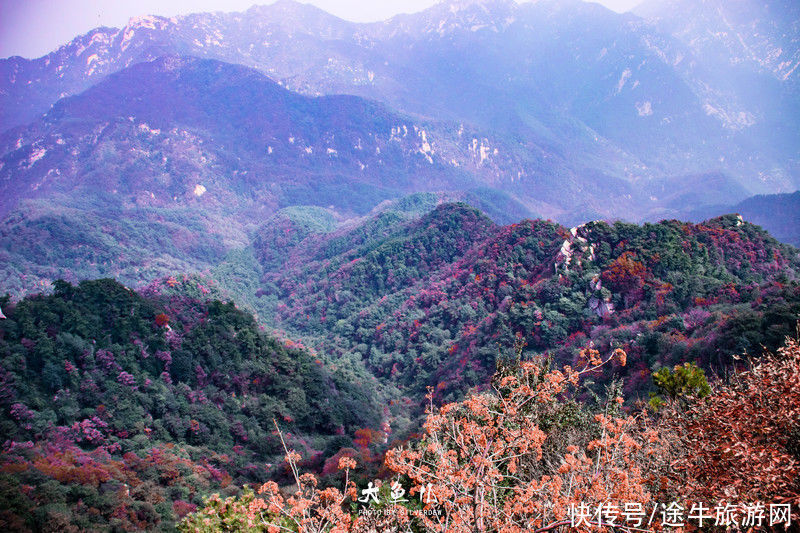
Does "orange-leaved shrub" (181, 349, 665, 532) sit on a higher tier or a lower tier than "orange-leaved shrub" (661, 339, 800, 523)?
lower

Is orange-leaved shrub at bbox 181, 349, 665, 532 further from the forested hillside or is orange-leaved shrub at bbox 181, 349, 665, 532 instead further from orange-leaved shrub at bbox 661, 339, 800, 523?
the forested hillside

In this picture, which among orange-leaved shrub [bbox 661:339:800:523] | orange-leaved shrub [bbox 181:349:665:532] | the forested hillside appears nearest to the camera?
orange-leaved shrub [bbox 661:339:800:523]

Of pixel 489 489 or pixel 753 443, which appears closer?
pixel 753 443

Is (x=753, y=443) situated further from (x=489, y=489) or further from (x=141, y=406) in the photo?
(x=141, y=406)

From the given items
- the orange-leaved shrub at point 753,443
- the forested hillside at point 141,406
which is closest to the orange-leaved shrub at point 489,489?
the orange-leaved shrub at point 753,443

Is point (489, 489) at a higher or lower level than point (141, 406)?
higher

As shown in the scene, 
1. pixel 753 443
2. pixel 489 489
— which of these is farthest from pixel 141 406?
pixel 753 443

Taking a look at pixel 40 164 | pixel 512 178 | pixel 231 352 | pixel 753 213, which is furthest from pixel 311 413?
pixel 512 178

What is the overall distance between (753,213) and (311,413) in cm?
13193

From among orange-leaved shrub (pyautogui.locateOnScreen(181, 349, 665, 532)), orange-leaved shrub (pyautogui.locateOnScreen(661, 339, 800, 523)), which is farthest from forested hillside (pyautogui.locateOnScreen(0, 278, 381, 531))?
orange-leaved shrub (pyautogui.locateOnScreen(661, 339, 800, 523))

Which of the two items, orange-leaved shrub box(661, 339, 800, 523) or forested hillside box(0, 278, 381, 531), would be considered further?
forested hillside box(0, 278, 381, 531)

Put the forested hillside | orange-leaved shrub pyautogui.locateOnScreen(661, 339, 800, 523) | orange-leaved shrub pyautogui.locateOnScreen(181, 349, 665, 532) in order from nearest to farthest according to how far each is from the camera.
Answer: orange-leaved shrub pyautogui.locateOnScreen(661, 339, 800, 523) < orange-leaved shrub pyautogui.locateOnScreen(181, 349, 665, 532) < the forested hillside

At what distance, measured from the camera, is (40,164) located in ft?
416

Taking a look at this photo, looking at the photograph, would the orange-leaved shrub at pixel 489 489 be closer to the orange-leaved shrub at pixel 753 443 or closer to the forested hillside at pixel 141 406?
the orange-leaved shrub at pixel 753 443
